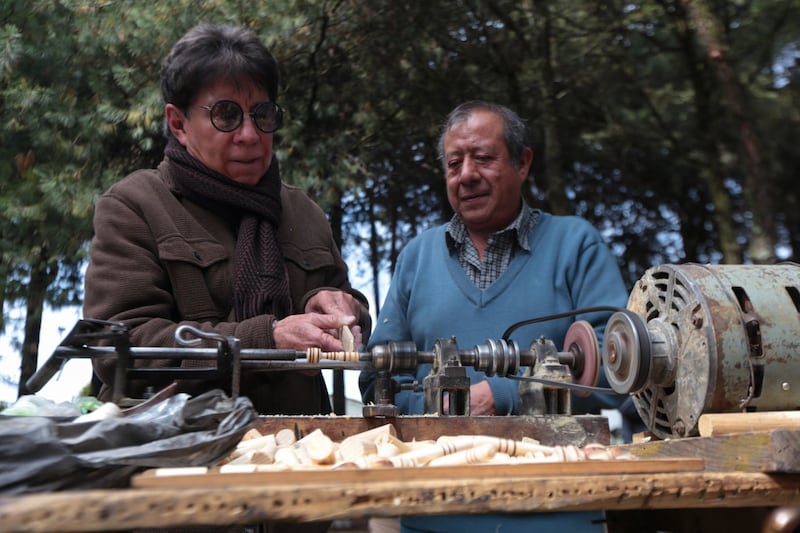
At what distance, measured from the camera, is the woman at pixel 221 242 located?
6.77 feet

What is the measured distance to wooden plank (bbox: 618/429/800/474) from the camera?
1370 millimetres

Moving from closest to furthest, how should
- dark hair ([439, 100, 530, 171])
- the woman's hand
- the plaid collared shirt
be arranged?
1. the woman's hand
2. the plaid collared shirt
3. dark hair ([439, 100, 530, 171])

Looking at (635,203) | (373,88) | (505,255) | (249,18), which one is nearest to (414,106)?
(373,88)

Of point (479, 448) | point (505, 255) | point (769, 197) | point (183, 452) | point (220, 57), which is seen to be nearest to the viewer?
point (183, 452)

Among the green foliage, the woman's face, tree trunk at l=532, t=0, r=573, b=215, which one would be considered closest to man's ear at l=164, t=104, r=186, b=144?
the woman's face

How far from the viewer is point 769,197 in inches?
209

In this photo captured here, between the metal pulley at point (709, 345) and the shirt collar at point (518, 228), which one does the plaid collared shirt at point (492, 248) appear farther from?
the metal pulley at point (709, 345)

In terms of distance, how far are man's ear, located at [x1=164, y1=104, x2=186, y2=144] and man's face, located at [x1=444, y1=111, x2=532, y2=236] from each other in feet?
3.05

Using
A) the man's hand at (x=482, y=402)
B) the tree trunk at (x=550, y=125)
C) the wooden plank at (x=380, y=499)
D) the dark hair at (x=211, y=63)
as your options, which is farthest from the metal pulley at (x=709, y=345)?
the tree trunk at (x=550, y=125)

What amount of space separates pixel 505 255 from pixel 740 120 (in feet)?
11.2

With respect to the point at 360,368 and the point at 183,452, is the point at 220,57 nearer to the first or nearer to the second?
the point at 360,368

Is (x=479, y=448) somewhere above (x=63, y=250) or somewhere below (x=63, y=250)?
below

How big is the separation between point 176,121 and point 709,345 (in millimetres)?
1639

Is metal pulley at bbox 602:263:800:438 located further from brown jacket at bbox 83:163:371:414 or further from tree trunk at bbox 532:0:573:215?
tree trunk at bbox 532:0:573:215
